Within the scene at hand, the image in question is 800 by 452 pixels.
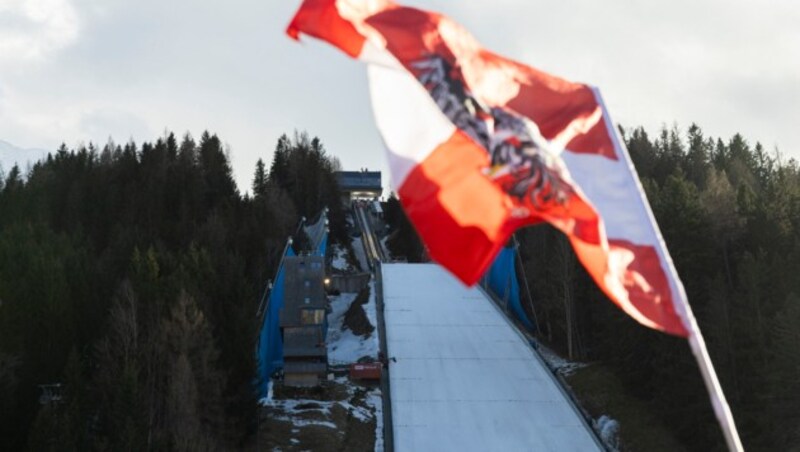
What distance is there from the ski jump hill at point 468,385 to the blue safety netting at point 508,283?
1110 mm

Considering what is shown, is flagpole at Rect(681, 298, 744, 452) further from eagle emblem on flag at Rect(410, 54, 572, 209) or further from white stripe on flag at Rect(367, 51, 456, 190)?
white stripe on flag at Rect(367, 51, 456, 190)

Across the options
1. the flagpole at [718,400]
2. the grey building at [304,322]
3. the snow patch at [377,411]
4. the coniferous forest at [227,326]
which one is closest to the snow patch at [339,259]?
the coniferous forest at [227,326]

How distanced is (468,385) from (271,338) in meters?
10.5

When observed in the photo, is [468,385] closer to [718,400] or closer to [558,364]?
[558,364]

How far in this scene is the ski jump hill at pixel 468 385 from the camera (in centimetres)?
3033

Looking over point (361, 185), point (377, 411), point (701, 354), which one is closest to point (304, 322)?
point (377, 411)

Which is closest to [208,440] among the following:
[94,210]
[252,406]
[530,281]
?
[252,406]

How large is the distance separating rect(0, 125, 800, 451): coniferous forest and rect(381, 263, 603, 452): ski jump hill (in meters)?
3.91

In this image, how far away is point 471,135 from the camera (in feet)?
24.6

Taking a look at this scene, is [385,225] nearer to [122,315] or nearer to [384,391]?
[384,391]

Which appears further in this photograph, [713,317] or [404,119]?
[713,317]

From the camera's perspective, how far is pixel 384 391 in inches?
1421

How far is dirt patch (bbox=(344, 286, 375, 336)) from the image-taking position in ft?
156

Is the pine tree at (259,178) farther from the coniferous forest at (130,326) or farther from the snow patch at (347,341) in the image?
the snow patch at (347,341)
